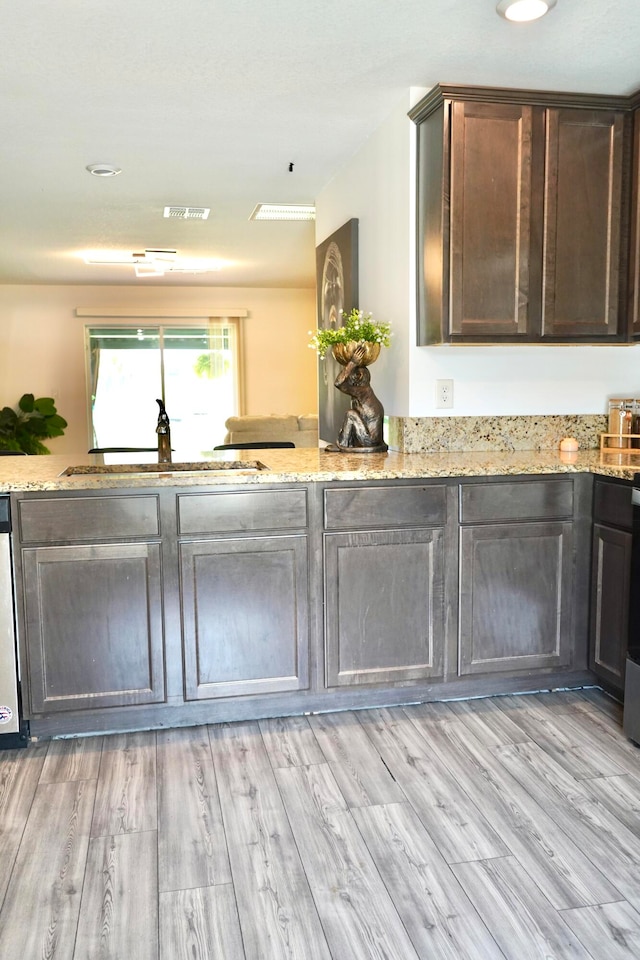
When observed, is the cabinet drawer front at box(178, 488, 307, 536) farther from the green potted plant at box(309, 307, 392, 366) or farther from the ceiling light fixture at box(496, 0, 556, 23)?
the ceiling light fixture at box(496, 0, 556, 23)

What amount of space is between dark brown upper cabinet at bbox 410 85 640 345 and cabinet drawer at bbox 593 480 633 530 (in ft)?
2.21

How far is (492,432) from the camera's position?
3.35 meters

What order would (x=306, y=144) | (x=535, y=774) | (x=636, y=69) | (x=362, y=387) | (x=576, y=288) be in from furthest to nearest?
(x=306, y=144) < (x=362, y=387) < (x=576, y=288) < (x=636, y=69) < (x=535, y=774)

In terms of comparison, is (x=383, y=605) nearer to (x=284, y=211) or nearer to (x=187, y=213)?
(x=284, y=211)

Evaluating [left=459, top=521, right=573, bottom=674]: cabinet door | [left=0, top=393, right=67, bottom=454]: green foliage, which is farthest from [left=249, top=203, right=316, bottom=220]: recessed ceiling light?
[left=0, top=393, right=67, bottom=454]: green foliage

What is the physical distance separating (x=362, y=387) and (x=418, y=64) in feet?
4.06

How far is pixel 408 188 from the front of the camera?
3.19m

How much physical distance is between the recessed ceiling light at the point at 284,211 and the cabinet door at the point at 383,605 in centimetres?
296

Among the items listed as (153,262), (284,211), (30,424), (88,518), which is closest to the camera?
(88,518)

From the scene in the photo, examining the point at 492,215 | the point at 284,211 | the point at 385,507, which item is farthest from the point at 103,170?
the point at 385,507

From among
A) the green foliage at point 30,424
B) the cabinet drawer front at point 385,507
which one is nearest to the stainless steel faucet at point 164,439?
the cabinet drawer front at point 385,507

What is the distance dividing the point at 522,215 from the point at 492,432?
2.93ft

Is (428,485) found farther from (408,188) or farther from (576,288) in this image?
(408,188)

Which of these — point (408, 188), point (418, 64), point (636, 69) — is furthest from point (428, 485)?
point (636, 69)
